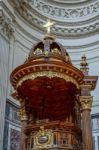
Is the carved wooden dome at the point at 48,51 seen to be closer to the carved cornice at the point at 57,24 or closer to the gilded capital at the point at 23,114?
the gilded capital at the point at 23,114

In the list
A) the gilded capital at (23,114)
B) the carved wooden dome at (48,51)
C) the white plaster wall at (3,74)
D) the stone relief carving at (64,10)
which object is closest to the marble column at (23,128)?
the gilded capital at (23,114)

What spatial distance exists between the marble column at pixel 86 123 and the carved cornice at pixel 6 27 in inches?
219

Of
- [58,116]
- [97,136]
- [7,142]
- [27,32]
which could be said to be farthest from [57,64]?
[27,32]

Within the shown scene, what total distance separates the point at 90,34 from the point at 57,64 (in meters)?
7.57

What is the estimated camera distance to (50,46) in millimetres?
8031

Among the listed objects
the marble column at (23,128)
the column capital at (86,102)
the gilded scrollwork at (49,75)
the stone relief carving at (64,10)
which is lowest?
the marble column at (23,128)

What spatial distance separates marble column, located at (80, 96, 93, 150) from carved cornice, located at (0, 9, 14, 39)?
18.2 feet

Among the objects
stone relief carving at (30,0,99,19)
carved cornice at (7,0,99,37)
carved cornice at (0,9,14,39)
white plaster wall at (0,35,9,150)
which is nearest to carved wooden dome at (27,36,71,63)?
white plaster wall at (0,35,9,150)

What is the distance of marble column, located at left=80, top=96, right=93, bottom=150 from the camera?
277 inches

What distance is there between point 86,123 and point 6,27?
632 centimetres

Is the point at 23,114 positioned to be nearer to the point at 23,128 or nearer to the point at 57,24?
the point at 23,128

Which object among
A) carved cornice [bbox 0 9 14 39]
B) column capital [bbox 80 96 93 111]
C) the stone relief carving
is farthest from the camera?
the stone relief carving

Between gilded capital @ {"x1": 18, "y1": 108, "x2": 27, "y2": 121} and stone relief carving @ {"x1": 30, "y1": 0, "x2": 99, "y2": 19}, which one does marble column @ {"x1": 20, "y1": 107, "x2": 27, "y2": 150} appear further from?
stone relief carving @ {"x1": 30, "y1": 0, "x2": 99, "y2": 19}

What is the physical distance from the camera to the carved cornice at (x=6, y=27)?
11961mm
